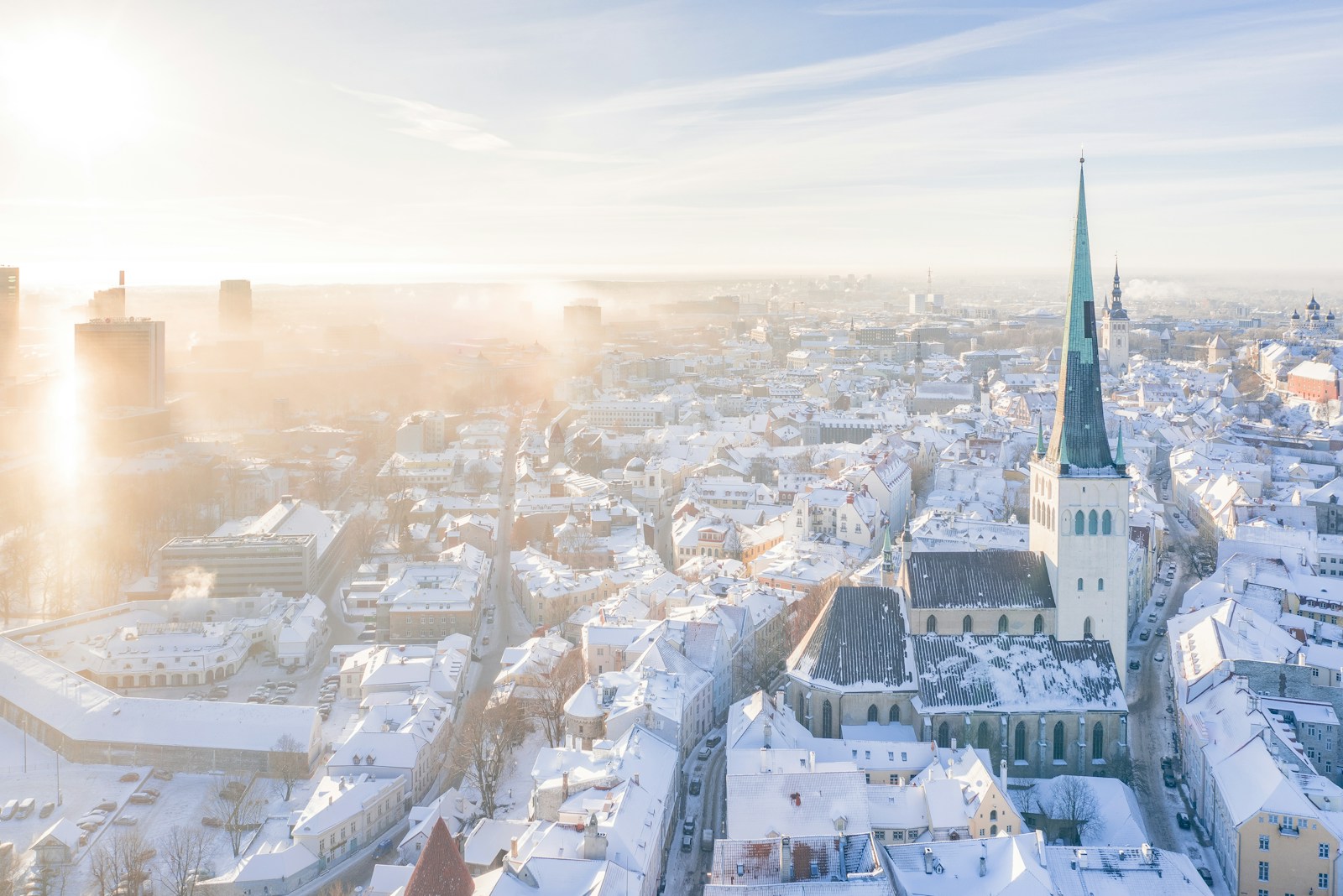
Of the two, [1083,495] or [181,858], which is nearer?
[181,858]

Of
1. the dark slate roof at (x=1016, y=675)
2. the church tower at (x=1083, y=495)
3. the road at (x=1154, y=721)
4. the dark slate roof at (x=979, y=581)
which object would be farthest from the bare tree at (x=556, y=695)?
the road at (x=1154, y=721)

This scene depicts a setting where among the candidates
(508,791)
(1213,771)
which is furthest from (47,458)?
(1213,771)

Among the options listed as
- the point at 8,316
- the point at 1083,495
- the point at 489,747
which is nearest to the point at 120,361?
the point at 8,316

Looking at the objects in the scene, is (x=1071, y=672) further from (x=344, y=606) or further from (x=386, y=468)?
(x=386, y=468)

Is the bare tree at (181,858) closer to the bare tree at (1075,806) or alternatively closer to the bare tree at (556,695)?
the bare tree at (556,695)

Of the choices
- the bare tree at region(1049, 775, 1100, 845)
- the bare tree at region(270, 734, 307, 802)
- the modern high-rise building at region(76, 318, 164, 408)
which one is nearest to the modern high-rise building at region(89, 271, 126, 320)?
the modern high-rise building at region(76, 318, 164, 408)

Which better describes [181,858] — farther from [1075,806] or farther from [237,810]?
[1075,806]
